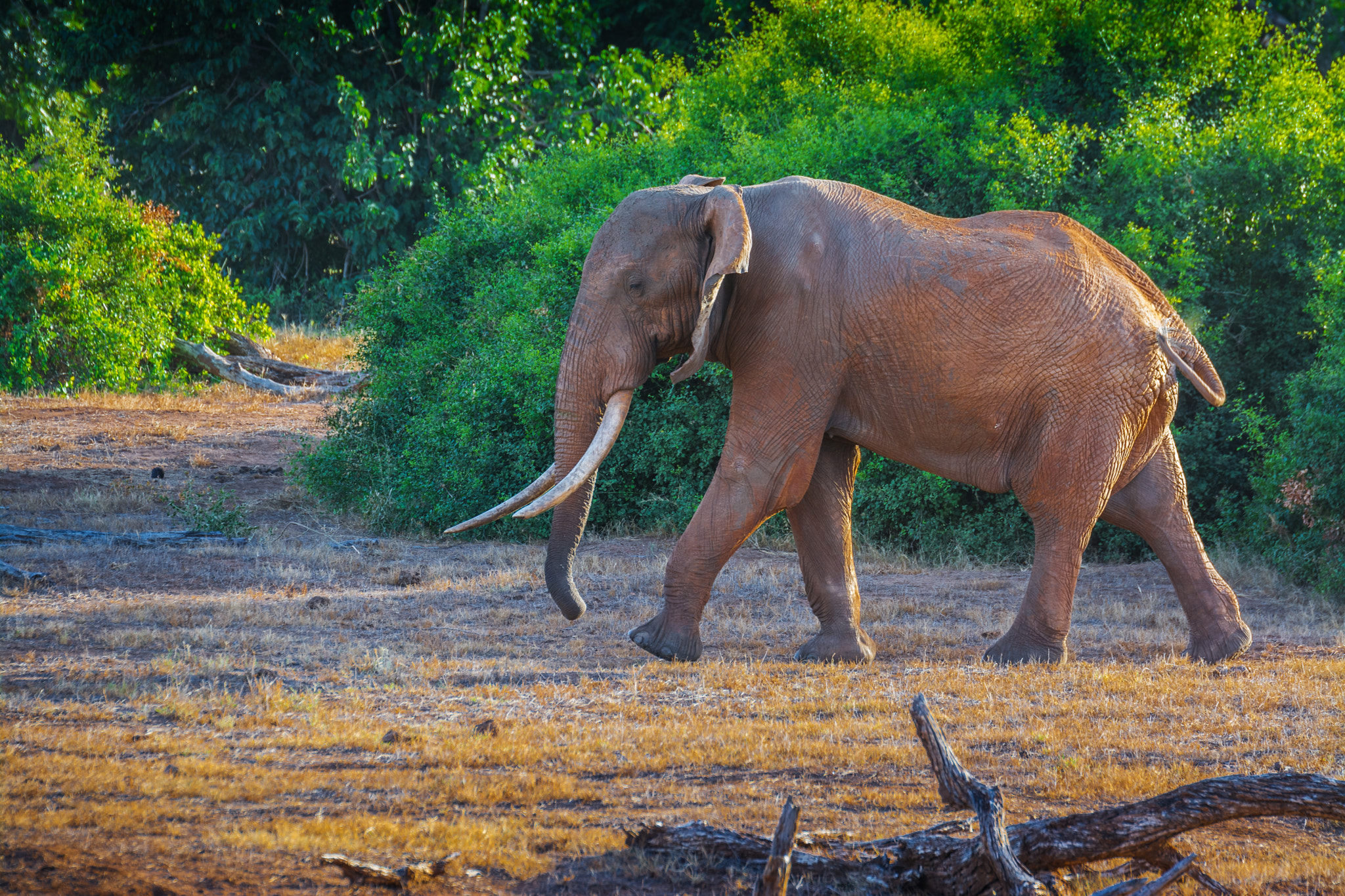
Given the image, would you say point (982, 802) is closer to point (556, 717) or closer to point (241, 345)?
point (556, 717)

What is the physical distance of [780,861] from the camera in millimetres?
3738

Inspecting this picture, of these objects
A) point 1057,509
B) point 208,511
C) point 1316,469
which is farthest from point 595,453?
point 208,511

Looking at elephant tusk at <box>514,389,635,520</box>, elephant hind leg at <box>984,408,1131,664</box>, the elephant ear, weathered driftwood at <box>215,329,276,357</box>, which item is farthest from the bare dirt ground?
weathered driftwood at <box>215,329,276,357</box>

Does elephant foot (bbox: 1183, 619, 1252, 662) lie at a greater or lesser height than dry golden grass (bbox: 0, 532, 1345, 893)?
greater

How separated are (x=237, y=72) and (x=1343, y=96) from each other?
77.1 ft

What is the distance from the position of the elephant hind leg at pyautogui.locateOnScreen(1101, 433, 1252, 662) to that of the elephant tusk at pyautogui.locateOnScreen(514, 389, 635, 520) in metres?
3.18

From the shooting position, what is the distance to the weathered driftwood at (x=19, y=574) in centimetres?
940

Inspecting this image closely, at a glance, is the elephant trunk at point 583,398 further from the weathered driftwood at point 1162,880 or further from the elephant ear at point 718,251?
the weathered driftwood at point 1162,880

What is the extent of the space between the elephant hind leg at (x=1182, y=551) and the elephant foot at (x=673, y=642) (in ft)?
9.11

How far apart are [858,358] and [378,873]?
14.7ft

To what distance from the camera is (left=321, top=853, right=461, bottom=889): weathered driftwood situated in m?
4.09

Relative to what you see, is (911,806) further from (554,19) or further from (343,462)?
(554,19)

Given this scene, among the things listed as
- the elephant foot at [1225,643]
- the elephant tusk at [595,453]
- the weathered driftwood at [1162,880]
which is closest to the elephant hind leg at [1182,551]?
the elephant foot at [1225,643]

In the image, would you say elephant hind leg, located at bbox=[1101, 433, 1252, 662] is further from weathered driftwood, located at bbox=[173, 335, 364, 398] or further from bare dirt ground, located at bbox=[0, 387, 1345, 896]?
weathered driftwood, located at bbox=[173, 335, 364, 398]
